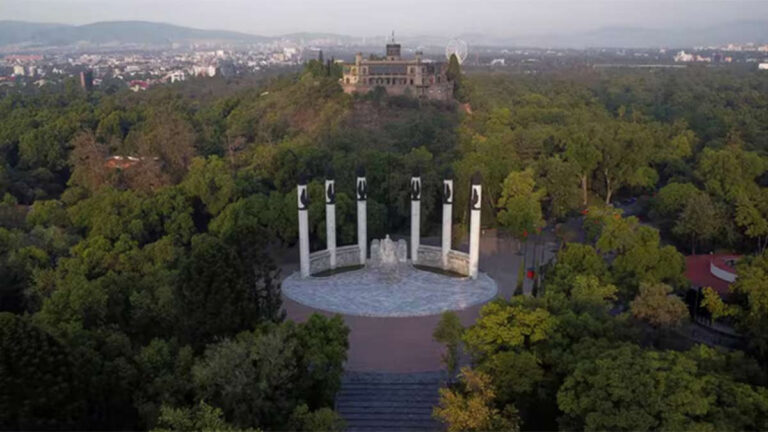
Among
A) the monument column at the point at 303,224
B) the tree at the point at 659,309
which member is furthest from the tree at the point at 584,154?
the tree at the point at 659,309

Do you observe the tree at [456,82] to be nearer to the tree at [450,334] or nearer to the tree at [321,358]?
the tree at [450,334]

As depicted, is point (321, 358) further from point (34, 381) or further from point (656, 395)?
point (656, 395)

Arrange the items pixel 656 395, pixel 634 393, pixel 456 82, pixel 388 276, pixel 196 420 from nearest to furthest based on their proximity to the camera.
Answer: pixel 196 420 < pixel 656 395 < pixel 634 393 < pixel 388 276 < pixel 456 82

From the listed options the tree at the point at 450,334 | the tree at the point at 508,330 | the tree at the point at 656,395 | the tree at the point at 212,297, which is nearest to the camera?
the tree at the point at 656,395

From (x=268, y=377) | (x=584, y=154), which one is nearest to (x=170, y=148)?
(x=584, y=154)

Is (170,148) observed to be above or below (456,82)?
below
